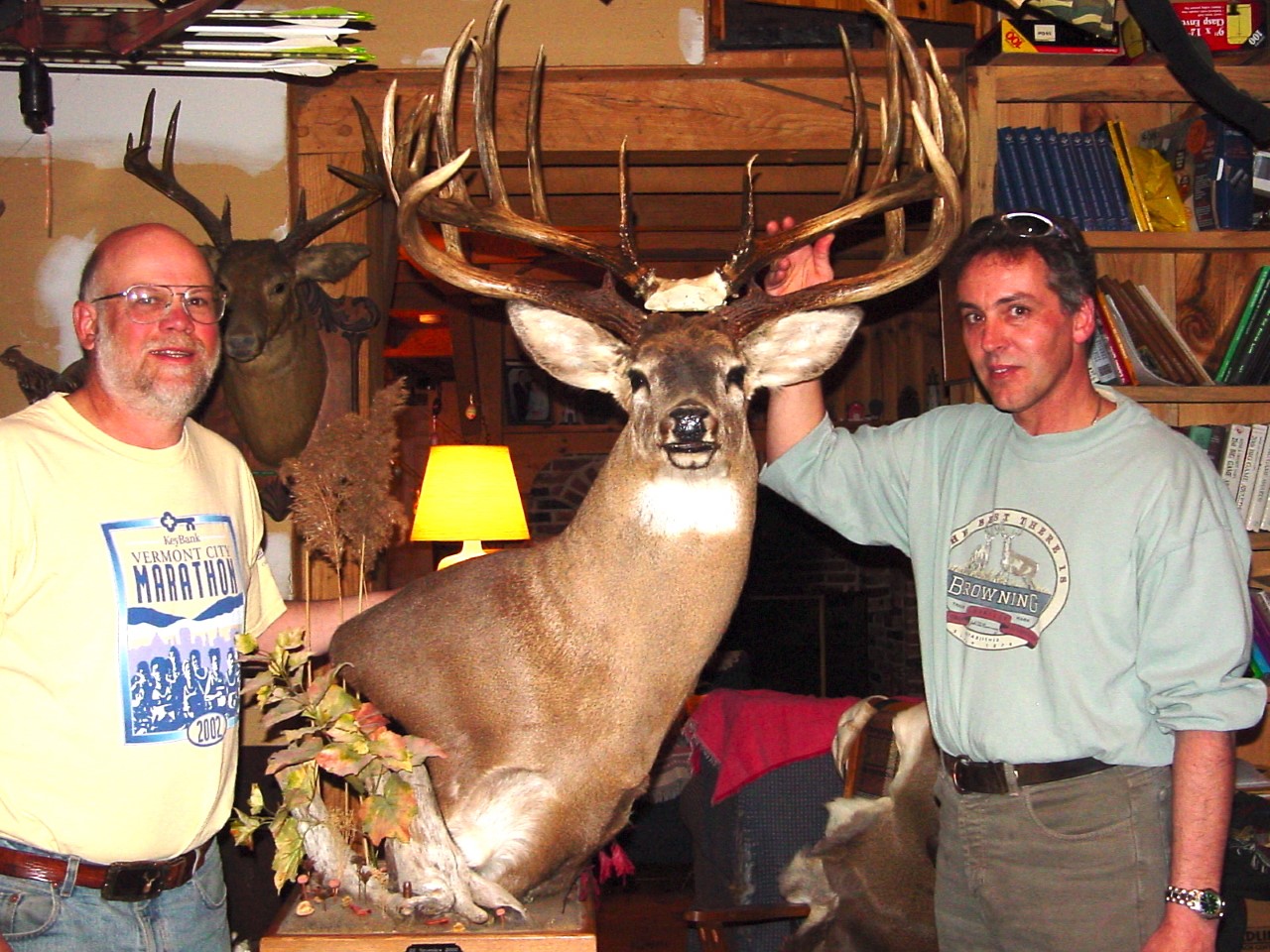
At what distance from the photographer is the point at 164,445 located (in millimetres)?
2289

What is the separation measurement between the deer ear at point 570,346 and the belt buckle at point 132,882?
1307 mm

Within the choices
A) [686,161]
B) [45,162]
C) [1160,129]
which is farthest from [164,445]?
[1160,129]

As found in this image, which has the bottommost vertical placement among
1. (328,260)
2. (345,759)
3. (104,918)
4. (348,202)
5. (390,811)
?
(104,918)

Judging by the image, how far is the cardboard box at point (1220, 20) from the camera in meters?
4.07

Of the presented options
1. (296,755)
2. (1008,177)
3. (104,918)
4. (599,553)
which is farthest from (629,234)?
(1008,177)

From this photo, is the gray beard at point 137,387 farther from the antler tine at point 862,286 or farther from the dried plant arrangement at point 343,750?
the antler tine at point 862,286

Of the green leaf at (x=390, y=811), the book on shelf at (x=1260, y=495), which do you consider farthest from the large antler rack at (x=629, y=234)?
the book on shelf at (x=1260, y=495)

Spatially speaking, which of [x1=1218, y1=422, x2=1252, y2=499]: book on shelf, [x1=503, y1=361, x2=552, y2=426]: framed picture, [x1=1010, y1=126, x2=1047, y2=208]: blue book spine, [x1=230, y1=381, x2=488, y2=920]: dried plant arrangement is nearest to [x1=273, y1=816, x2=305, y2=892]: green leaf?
[x1=230, y1=381, x2=488, y2=920]: dried plant arrangement

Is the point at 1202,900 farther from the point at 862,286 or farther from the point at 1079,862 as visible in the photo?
the point at 862,286

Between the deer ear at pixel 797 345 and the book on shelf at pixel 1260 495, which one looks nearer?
the deer ear at pixel 797 345

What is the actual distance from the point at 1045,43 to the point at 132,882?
362cm

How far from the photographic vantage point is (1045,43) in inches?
156

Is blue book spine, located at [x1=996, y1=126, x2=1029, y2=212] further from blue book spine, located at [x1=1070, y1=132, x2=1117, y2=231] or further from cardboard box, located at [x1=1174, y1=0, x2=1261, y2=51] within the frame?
cardboard box, located at [x1=1174, y1=0, x2=1261, y2=51]

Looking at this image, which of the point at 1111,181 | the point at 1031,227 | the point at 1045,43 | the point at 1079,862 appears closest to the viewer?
the point at 1079,862
